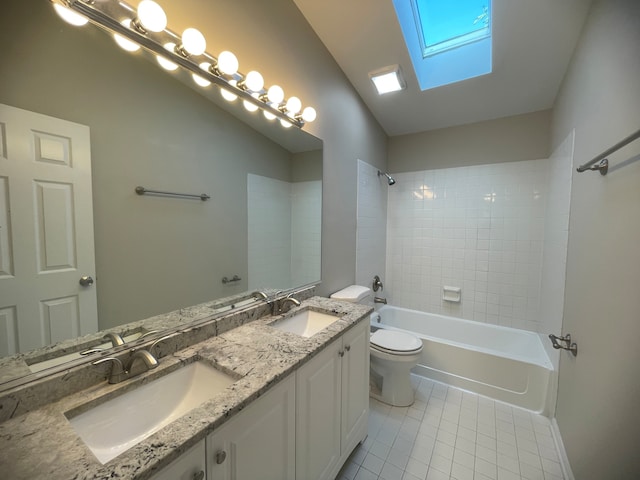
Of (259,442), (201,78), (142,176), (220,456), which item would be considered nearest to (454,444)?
(259,442)

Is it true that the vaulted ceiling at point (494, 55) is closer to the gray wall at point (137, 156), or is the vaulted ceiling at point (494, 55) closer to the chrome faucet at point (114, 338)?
the gray wall at point (137, 156)

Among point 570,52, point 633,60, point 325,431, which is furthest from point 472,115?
point 325,431

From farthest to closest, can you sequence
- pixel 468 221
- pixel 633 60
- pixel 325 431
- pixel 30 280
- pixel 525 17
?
pixel 468 221 < pixel 525 17 < pixel 325 431 < pixel 633 60 < pixel 30 280

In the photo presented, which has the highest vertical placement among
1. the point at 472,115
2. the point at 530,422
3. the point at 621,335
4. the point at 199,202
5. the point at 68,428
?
the point at 472,115

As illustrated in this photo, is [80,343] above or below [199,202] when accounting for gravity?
below

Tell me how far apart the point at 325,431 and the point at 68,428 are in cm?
97

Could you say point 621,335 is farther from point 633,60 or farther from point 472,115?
point 472,115

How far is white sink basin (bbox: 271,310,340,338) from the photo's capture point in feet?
5.12

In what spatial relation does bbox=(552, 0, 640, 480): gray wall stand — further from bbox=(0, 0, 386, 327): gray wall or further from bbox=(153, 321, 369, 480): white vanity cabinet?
bbox=(0, 0, 386, 327): gray wall

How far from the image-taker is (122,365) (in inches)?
34.3

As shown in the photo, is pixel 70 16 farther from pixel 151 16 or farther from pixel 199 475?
pixel 199 475

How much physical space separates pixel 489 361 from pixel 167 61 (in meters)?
2.87

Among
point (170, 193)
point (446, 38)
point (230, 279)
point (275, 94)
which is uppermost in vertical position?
point (446, 38)

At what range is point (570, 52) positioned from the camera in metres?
1.74
